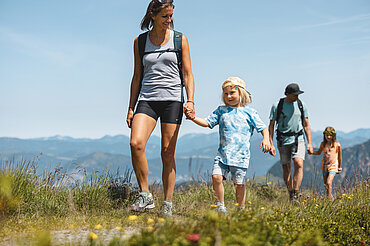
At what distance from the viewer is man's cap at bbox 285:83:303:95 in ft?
23.8

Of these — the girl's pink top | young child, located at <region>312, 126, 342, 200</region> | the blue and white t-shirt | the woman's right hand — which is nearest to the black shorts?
the woman's right hand

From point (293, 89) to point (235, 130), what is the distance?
9.48ft

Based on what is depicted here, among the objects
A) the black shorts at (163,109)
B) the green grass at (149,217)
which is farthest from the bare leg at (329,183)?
the black shorts at (163,109)

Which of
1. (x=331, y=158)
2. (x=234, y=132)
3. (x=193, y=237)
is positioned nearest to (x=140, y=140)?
(x=234, y=132)

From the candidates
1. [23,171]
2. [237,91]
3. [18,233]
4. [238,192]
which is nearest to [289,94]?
[237,91]

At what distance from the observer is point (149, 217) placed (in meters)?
4.50

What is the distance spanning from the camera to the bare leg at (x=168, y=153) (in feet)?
15.6

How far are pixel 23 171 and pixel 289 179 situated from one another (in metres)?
4.80

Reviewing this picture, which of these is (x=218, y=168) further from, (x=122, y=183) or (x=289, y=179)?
(x=289, y=179)

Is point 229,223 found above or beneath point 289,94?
beneath

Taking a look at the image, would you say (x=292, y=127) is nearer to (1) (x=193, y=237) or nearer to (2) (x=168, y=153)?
(2) (x=168, y=153)

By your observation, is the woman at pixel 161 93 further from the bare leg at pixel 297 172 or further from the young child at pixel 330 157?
the young child at pixel 330 157

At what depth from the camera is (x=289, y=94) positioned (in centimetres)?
732

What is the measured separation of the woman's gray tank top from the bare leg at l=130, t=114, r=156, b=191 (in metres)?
0.28
